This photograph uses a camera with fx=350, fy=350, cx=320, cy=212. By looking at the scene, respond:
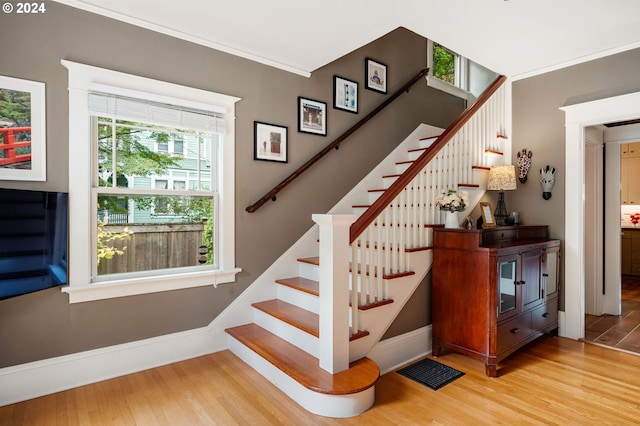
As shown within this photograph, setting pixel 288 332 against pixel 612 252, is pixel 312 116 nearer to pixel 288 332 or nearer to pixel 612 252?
pixel 288 332

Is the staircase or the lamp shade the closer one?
the staircase

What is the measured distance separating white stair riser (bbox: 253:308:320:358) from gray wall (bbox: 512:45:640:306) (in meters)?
2.72

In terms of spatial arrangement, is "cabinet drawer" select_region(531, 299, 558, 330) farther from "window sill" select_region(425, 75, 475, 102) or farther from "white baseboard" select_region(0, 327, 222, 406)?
"window sill" select_region(425, 75, 475, 102)

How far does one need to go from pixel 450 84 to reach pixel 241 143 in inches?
141

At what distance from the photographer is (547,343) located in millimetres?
3291

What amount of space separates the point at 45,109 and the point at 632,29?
178 inches

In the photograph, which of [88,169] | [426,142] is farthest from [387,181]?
[88,169]

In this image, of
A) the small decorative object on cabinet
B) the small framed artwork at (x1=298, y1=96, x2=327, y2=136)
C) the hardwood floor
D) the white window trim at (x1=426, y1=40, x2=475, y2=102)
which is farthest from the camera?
the white window trim at (x1=426, y1=40, x2=475, y2=102)

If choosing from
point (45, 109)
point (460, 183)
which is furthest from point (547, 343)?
point (45, 109)

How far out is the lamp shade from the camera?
344cm

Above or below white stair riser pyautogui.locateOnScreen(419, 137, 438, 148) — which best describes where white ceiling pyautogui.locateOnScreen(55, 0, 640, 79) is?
above

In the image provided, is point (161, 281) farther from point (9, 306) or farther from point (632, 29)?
point (632, 29)

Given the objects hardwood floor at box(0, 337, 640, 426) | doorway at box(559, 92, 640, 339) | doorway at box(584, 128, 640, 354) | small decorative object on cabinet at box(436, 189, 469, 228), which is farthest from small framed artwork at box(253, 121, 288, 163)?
doorway at box(584, 128, 640, 354)

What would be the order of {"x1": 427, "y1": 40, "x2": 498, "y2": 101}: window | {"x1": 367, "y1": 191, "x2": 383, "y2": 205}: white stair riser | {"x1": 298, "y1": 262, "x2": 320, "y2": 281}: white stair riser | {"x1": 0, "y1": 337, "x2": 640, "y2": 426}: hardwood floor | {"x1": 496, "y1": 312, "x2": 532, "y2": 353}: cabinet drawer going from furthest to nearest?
{"x1": 427, "y1": 40, "x2": 498, "y2": 101}: window
{"x1": 367, "y1": 191, "x2": 383, "y2": 205}: white stair riser
{"x1": 298, "y1": 262, "x2": 320, "y2": 281}: white stair riser
{"x1": 496, "y1": 312, "x2": 532, "y2": 353}: cabinet drawer
{"x1": 0, "y1": 337, "x2": 640, "y2": 426}: hardwood floor
